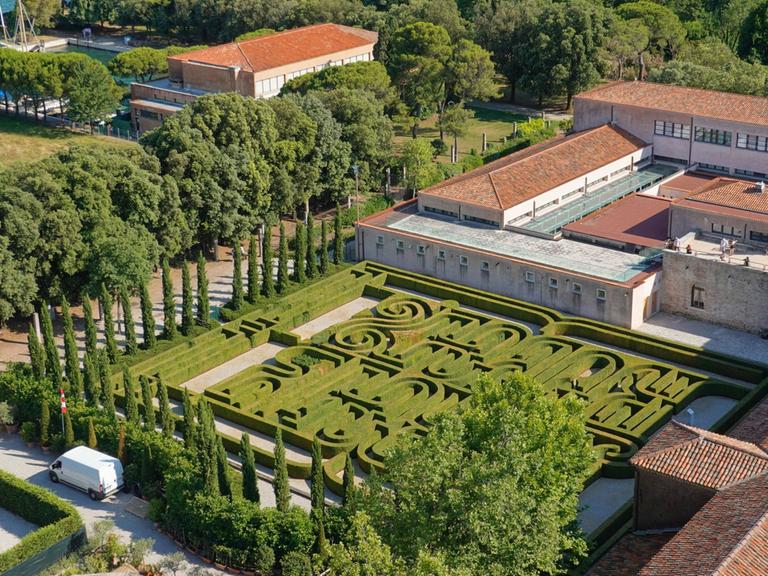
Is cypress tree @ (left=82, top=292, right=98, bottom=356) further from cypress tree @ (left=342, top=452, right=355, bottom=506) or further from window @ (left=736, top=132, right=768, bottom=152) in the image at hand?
window @ (left=736, top=132, right=768, bottom=152)

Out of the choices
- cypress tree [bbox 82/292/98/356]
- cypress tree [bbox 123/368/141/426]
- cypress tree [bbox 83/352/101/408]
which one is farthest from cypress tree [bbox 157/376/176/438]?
cypress tree [bbox 82/292/98/356]

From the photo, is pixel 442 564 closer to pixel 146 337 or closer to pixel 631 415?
pixel 631 415

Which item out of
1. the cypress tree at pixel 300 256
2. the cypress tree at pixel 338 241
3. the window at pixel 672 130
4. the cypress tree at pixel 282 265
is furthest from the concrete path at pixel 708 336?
the cypress tree at pixel 282 265

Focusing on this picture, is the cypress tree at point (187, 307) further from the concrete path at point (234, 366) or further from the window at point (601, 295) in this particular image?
the window at point (601, 295)

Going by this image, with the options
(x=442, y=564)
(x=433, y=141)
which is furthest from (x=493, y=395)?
(x=433, y=141)

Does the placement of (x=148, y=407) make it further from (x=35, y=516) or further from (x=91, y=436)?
(x=35, y=516)

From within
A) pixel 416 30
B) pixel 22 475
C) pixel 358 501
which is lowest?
pixel 22 475
